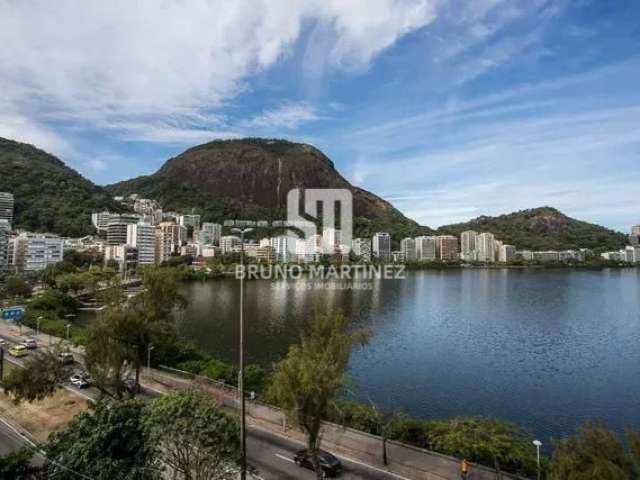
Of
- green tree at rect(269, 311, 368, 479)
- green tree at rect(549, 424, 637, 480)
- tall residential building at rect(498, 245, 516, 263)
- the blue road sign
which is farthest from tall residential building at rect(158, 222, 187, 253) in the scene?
green tree at rect(549, 424, 637, 480)

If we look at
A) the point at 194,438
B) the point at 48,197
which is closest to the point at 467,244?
the point at 48,197

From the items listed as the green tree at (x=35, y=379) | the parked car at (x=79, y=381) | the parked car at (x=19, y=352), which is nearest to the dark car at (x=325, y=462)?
the green tree at (x=35, y=379)

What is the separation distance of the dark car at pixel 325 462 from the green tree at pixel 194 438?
3.95 meters

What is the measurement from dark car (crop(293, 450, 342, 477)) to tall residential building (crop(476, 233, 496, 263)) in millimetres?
161878

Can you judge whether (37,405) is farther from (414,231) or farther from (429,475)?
(414,231)

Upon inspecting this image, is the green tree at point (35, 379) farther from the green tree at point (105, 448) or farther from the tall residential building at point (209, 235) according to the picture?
the tall residential building at point (209, 235)

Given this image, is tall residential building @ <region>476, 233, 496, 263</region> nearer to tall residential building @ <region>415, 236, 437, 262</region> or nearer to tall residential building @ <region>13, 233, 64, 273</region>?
tall residential building @ <region>415, 236, 437, 262</region>

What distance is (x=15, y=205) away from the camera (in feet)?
402

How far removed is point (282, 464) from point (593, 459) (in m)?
9.17

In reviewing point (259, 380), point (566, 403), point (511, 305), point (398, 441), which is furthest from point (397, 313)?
point (398, 441)

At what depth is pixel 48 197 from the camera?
13050 cm

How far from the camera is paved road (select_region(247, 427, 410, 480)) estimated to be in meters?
13.5

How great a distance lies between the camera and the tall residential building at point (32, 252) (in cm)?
9162

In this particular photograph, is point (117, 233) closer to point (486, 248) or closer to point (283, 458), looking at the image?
point (283, 458)
